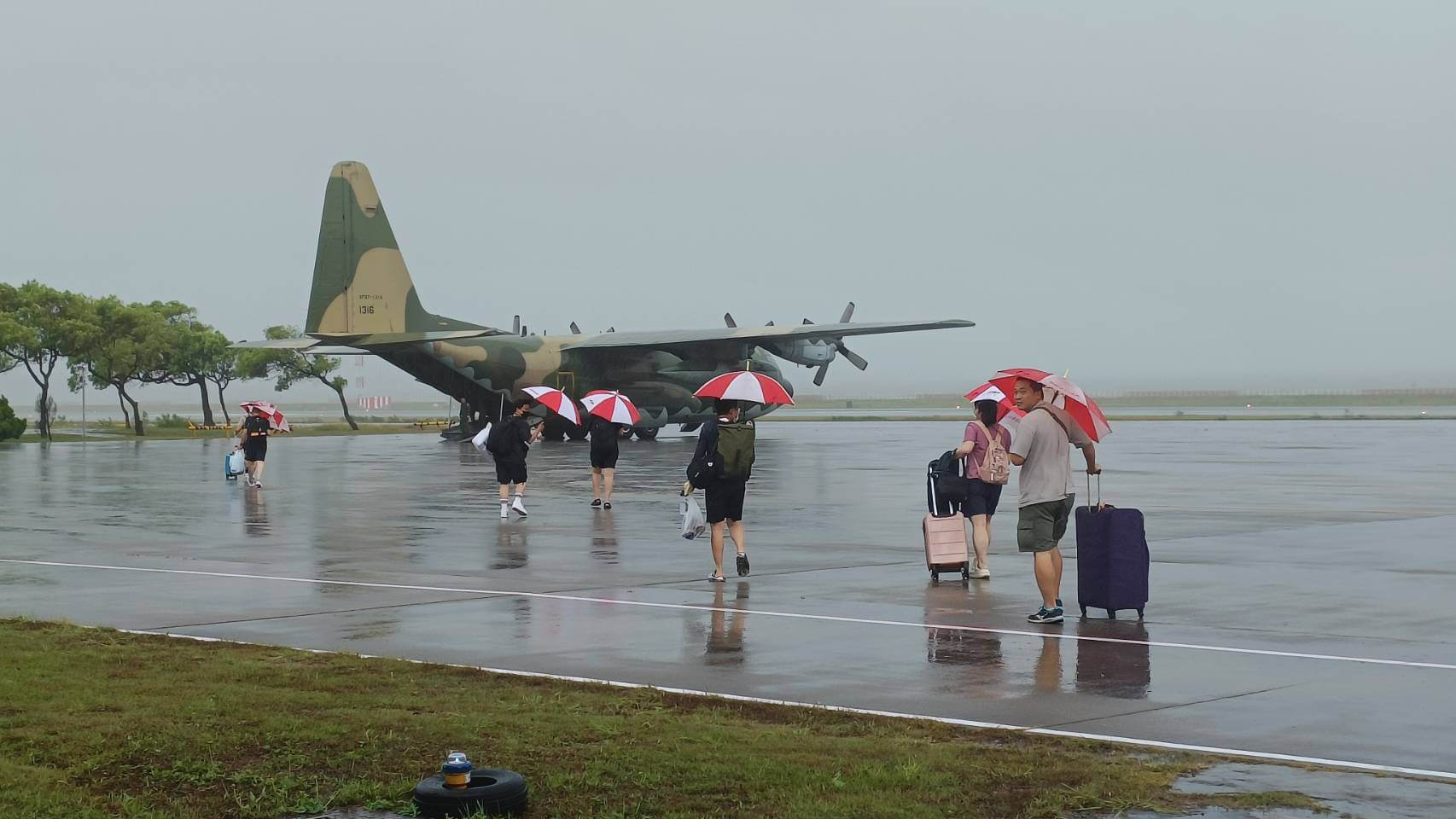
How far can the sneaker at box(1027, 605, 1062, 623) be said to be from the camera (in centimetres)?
1286

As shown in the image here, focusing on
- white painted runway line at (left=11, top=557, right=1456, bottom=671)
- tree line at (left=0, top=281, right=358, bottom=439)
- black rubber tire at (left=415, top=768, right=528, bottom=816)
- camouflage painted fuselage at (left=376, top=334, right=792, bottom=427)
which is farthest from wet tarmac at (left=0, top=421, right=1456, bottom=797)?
tree line at (left=0, top=281, right=358, bottom=439)

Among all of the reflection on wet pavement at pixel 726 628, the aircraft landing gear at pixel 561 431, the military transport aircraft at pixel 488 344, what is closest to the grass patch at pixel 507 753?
the reflection on wet pavement at pixel 726 628

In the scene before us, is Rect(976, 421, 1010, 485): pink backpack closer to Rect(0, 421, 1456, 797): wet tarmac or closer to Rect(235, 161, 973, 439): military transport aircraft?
Rect(0, 421, 1456, 797): wet tarmac

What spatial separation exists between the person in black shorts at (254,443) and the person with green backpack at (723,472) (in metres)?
16.9

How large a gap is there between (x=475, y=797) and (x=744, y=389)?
10.6 m

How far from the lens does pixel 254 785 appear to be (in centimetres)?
705

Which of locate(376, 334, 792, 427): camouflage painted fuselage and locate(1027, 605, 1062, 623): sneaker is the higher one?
locate(376, 334, 792, 427): camouflage painted fuselage

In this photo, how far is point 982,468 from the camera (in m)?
16.4

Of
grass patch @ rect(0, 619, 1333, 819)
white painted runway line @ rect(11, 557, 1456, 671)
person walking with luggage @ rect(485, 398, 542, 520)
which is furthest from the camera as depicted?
person walking with luggage @ rect(485, 398, 542, 520)

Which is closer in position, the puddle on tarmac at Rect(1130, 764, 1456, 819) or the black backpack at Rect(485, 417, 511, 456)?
the puddle on tarmac at Rect(1130, 764, 1456, 819)

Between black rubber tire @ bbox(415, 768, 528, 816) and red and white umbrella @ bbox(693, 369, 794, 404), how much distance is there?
992 centimetres

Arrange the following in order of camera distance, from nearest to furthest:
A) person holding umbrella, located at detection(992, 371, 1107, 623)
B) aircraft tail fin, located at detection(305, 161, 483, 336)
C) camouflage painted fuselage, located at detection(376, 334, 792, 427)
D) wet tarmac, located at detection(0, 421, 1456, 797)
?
1. wet tarmac, located at detection(0, 421, 1456, 797)
2. person holding umbrella, located at detection(992, 371, 1107, 623)
3. aircraft tail fin, located at detection(305, 161, 483, 336)
4. camouflage painted fuselage, located at detection(376, 334, 792, 427)

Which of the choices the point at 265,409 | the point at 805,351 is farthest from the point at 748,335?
the point at 265,409

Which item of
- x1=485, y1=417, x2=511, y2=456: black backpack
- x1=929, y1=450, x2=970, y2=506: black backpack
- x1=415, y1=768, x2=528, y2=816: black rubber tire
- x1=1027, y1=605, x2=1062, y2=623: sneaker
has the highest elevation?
x1=485, y1=417, x2=511, y2=456: black backpack
